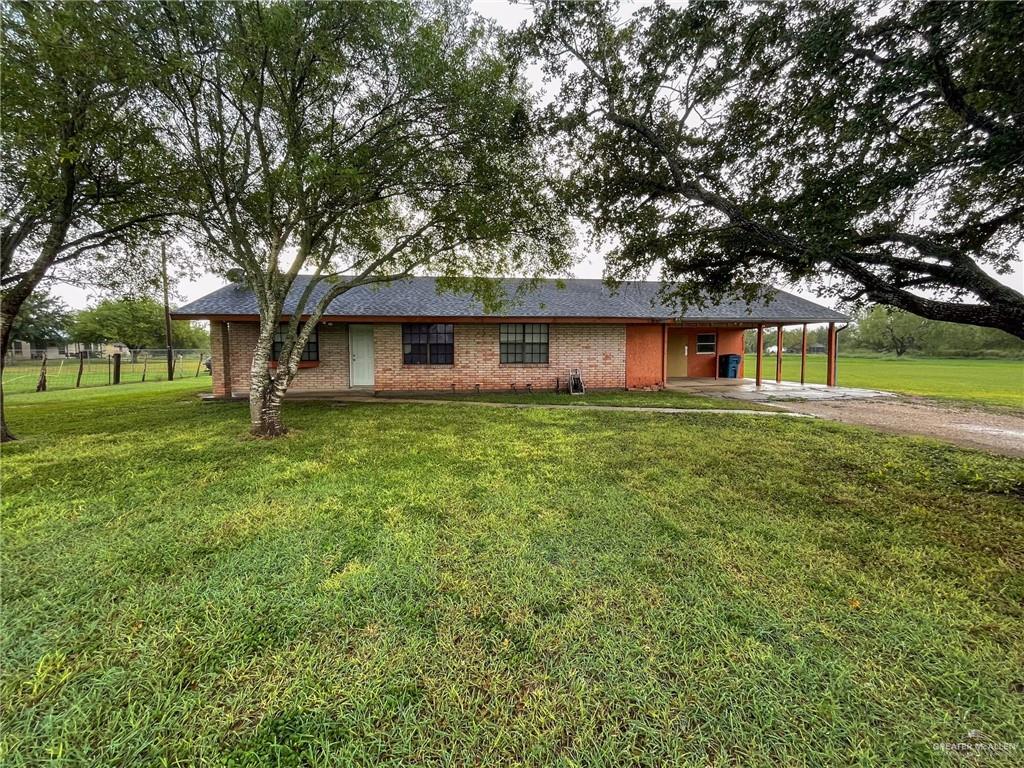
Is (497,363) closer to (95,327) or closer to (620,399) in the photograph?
(620,399)

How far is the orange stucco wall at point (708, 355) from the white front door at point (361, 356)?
485 inches

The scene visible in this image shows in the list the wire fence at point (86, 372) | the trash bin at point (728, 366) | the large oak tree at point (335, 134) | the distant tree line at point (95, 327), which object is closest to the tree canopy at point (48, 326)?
the distant tree line at point (95, 327)

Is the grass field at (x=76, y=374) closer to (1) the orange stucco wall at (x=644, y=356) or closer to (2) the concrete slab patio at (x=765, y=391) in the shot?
(1) the orange stucco wall at (x=644, y=356)

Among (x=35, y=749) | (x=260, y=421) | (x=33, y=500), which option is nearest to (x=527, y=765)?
(x=35, y=749)

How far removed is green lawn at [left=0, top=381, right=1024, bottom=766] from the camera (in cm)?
161

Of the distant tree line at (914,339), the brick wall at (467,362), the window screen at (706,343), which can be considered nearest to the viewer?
the brick wall at (467,362)

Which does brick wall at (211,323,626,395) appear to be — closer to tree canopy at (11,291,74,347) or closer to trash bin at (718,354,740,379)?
trash bin at (718,354,740,379)

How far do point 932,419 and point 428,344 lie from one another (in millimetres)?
12932

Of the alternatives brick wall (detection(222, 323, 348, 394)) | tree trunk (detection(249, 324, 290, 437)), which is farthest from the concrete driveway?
brick wall (detection(222, 323, 348, 394))

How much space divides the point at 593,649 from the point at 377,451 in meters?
4.64

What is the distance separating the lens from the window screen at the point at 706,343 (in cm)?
1670

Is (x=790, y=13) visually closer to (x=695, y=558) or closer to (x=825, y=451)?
(x=825, y=451)

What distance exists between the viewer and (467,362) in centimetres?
1277

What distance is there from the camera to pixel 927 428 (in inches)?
297
